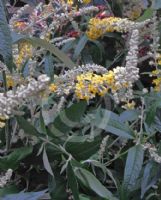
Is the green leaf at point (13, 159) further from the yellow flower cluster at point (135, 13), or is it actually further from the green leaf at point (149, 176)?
the yellow flower cluster at point (135, 13)

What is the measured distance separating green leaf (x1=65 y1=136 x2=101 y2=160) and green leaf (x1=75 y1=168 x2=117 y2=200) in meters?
0.04

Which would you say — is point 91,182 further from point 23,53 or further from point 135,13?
point 135,13

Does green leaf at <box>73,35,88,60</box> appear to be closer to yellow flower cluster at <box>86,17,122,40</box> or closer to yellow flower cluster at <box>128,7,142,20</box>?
yellow flower cluster at <box>86,17,122,40</box>

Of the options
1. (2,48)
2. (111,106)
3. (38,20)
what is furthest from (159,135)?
(2,48)

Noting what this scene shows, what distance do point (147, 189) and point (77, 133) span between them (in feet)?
0.55

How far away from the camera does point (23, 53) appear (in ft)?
3.14

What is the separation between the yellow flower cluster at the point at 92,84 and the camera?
81cm

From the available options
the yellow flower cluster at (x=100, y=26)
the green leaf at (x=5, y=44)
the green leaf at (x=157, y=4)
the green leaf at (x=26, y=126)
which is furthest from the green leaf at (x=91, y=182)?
the green leaf at (x=157, y=4)

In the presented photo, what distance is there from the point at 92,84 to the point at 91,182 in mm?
167

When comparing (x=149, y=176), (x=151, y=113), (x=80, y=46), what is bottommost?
(x=149, y=176)

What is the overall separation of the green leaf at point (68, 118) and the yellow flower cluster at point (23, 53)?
0.18 m

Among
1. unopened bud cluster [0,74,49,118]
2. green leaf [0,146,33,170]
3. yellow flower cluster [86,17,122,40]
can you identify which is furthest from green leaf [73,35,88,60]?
unopened bud cluster [0,74,49,118]

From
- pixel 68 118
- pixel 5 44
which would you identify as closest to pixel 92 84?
pixel 68 118

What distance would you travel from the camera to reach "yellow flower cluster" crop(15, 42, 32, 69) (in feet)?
3.07
